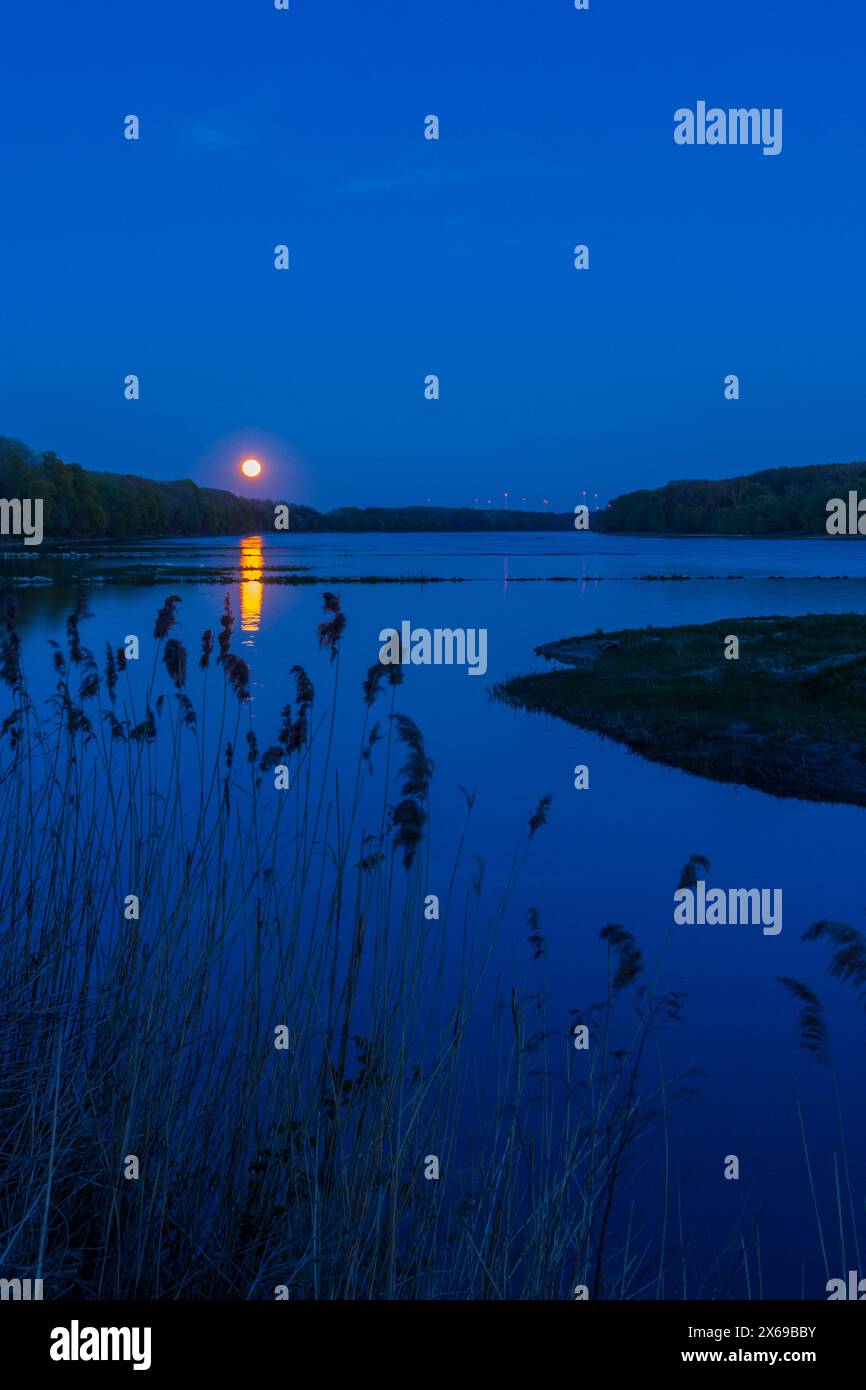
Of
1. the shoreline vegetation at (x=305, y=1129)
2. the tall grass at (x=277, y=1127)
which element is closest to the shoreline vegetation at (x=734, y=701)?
Answer: the shoreline vegetation at (x=305, y=1129)

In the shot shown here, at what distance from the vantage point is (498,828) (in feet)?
50.2

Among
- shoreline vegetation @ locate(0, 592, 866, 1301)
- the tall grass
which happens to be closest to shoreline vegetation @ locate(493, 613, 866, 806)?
shoreline vegetation @ locate(0, 592, 866, 1301)

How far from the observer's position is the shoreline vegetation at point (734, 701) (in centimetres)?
1833

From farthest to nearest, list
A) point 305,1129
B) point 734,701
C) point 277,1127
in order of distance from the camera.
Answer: point 734,701 → point 277,1127 → point 305,1129

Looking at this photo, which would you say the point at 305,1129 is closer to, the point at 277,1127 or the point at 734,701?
the point at 277,1127

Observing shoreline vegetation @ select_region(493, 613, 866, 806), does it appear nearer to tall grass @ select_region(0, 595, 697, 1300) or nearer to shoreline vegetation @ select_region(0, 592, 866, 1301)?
shoreline vegetation @ select_region(0, 592, 866, 1301)

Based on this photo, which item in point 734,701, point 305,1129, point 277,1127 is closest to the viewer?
point 305,1129

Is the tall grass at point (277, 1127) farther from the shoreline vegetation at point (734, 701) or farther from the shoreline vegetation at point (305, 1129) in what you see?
the shoreline vegetation at point (734, 701)

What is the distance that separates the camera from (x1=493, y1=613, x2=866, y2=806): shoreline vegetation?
60.1 ft

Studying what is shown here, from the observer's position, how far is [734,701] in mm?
23203

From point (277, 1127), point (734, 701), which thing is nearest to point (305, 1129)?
point (277, 1127)

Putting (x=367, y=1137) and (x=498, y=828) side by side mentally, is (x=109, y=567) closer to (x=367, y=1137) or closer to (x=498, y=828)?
(x=498, y=828)

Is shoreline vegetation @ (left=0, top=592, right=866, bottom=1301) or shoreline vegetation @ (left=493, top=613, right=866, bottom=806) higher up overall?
shoreline vegetation @ (left=493, top=613, right=866, bottom=806)
